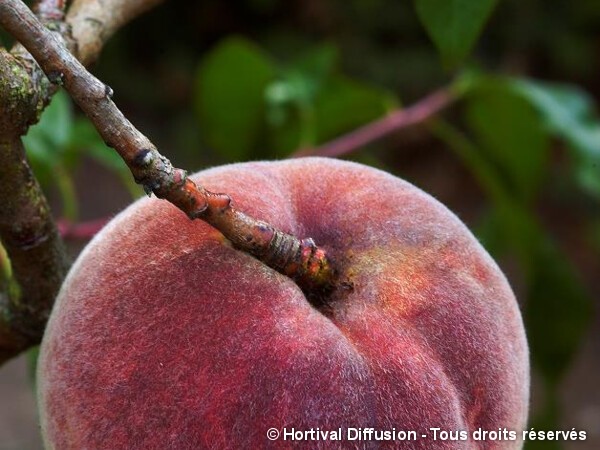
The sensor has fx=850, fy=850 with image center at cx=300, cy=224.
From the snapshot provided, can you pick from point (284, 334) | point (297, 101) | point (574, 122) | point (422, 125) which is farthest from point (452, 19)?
point (422, 125)

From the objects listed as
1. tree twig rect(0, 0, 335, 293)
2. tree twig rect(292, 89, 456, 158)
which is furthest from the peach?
tree twig rect(292, 89, 456, 158)

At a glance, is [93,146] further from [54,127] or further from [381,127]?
[381,127]

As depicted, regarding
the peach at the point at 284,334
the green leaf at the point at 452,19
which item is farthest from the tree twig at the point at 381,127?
the peach at the point at 284,334

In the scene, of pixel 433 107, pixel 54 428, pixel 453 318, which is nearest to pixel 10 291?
pixel 54 428

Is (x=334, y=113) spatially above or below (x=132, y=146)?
above

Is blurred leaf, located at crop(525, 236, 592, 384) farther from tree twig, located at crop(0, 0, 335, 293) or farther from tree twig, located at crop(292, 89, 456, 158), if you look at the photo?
tree twig, located at crop(0, 0, 335, 293)

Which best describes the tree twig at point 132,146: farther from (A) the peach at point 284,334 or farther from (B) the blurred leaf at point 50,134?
(B) the blurred leaf at point 50,134
